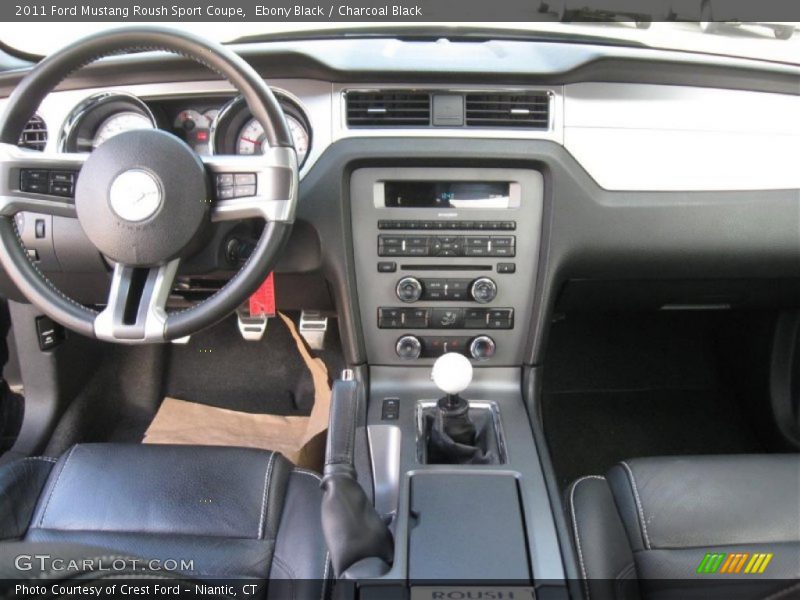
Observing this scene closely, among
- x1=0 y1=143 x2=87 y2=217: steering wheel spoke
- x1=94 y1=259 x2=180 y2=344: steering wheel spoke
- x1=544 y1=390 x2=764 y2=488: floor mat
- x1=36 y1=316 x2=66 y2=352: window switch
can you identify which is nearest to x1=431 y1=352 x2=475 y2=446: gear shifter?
x1=94 y1=259 x2=180 y2=344: steering wheel spoke

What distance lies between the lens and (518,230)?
1.66 meters

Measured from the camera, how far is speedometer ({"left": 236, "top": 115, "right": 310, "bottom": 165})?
1.63 metres

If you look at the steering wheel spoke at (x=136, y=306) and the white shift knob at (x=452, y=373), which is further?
the white shift knob at (x=452, y=373)

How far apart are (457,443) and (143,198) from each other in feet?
2.81

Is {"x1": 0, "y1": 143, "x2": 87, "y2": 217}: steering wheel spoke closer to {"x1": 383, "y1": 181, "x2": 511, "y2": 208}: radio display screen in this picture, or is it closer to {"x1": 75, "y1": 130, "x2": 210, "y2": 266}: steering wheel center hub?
{"x1": 75, "y1": 130, "x2": 210, "y2": 266}: steering wheel center hub

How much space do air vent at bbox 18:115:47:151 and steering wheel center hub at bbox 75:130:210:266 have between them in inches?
18.3

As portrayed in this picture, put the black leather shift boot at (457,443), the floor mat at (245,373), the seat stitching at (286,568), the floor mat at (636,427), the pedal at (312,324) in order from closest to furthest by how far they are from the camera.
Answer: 1. the seat stitching at (286,568)
2. the black leather shift boot at (457,443)
3. the pedal at (312,324)
4. the floor mat at (636,427)
5. the floor mat at (245,373)

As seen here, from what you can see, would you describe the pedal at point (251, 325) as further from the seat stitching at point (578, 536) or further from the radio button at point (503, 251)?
the seat stitching at point (578, 536)

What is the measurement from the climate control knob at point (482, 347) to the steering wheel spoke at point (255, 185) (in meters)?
0.65

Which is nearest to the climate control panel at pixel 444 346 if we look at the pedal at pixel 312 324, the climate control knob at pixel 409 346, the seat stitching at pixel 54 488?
the climate control knob at pixel 409 346

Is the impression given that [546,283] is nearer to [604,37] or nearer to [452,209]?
[452,209]

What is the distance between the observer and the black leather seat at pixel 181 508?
4.17 feet

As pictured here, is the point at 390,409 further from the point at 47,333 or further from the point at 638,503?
the point at 47,333

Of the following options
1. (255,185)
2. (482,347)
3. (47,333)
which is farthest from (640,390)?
(47,333)
